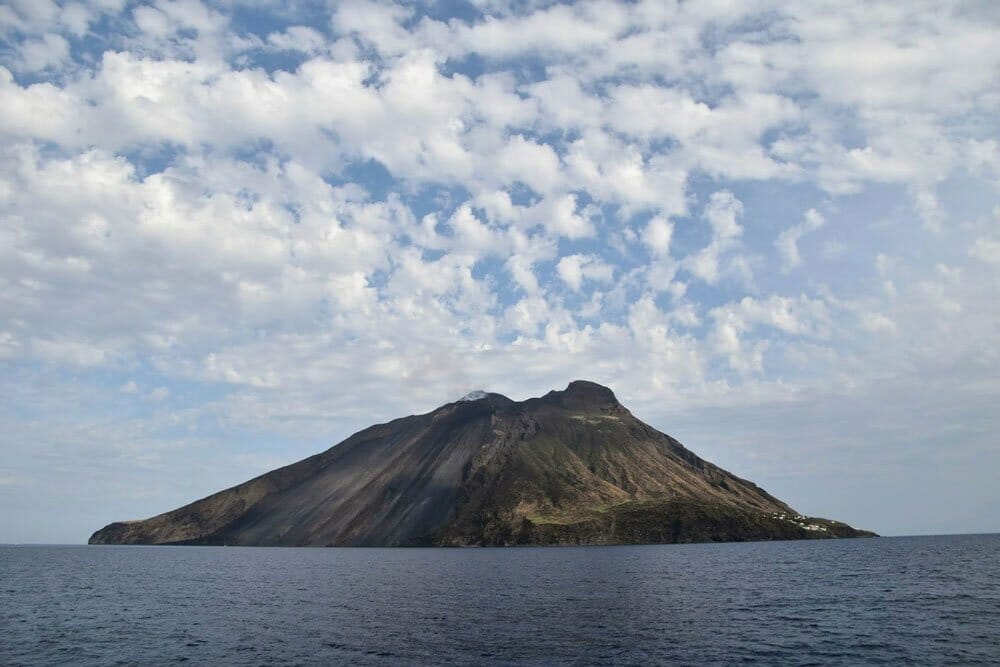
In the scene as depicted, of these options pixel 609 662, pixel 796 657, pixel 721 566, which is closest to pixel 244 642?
pixel 609 662

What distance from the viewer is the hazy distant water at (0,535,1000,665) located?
6222cm

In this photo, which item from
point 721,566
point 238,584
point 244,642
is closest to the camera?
point 244,642

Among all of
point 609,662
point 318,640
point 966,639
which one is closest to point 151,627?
point 318,640

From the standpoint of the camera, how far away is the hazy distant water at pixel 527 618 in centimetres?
6222

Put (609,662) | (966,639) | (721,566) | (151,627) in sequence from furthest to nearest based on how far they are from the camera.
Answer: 1. (721,566)
2. (151,627)
3. (966,639)
4. (609,662)

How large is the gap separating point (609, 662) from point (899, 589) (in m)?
73.0

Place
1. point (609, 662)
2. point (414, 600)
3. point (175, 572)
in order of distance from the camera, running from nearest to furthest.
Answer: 1. point (609, 662)
2. point (414, 600)
3. point (175, 572)

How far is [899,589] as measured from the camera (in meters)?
106

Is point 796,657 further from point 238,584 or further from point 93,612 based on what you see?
point 238,584

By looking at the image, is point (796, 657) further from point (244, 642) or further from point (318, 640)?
point (244, 642)

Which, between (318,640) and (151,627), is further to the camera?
(151,627)

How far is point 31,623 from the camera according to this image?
8400 cm

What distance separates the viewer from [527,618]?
82.8 m

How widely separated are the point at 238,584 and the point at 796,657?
117 meters
